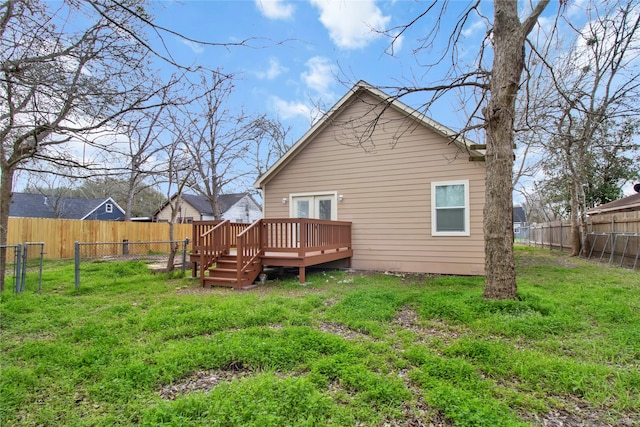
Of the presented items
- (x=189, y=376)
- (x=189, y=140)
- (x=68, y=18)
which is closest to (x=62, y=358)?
(x=189, y=376)

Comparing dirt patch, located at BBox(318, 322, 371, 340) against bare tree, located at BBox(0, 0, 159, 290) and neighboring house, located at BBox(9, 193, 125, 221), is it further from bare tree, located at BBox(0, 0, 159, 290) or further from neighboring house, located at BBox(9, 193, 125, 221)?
neighboring house, located at BBox(9, 193, 125, 221)

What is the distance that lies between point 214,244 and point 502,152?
638cm

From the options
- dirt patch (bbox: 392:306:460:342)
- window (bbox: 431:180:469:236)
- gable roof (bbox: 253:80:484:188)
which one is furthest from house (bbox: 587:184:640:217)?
dirt patch (bbox: 392:306:460:342)

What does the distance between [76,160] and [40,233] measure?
41.4 ft

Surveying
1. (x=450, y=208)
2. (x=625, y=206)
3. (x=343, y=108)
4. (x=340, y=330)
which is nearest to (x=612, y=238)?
(x=625, y=206)

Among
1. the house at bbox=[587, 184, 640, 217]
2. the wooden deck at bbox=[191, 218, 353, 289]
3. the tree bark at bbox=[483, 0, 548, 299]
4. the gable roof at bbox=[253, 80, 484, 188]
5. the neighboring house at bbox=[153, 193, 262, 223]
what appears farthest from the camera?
the neighboring house at bbox=[153, 193, 262, 223]

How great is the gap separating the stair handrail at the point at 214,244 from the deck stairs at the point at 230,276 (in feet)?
1.07

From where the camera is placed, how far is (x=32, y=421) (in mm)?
2289

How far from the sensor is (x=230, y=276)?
7.25m

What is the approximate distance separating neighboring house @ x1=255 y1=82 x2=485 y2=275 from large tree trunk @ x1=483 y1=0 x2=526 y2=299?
8.13ft

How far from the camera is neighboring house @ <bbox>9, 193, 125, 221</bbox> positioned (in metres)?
22.3

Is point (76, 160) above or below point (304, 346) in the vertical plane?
above

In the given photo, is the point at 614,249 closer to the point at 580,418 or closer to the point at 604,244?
the point at 604,244

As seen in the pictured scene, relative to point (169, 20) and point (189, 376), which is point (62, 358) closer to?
point (189, 376)
